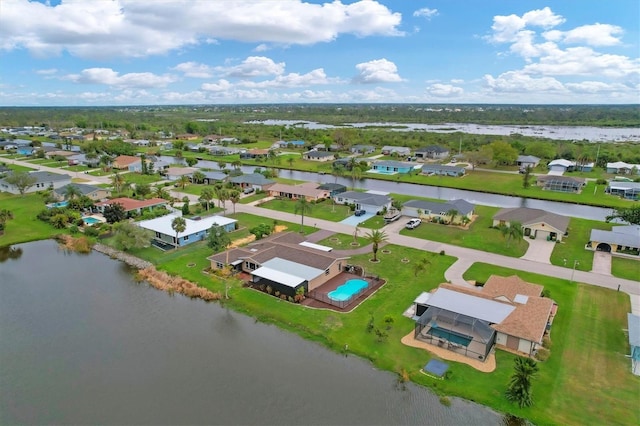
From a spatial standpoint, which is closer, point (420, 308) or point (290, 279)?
point (420, 308)

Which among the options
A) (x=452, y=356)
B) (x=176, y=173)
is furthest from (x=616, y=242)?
(x=176, y=173)

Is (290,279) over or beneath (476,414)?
over

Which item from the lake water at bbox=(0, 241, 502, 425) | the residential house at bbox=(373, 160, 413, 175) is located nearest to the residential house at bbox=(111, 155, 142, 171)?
the residential house at bbox=(373, 160, 413, 175)

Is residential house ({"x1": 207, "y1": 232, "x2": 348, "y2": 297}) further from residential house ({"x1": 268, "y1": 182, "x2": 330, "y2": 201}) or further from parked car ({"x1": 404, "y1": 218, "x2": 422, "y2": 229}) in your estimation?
residential house ({"x1": 268, "y1": 182, "x2": 330, "y2": 201})

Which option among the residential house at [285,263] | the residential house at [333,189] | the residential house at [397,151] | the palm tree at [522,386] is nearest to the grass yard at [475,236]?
the residential house at [285,263]

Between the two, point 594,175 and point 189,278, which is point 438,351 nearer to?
point 189,278

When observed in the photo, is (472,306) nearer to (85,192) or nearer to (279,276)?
(279,276)

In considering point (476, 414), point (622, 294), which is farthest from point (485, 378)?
point (622, 294)
